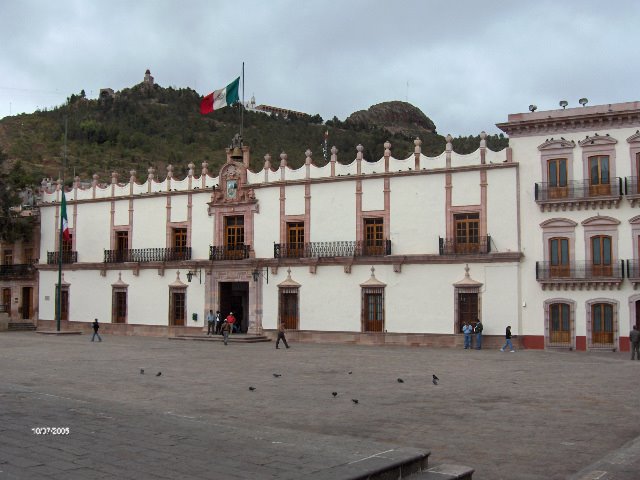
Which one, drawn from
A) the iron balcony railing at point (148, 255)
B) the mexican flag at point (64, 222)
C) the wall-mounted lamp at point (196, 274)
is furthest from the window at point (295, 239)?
the mexican flag at point (64, 222)

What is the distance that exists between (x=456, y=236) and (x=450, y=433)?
20.5m

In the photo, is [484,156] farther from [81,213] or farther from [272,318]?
[81,213]

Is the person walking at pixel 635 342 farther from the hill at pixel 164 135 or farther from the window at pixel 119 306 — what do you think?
the hill at pixel 164 135

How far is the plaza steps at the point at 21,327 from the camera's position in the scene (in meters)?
42.8

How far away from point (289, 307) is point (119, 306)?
35.7 feet

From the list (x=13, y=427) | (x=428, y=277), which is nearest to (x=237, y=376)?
(x=13, y=427)

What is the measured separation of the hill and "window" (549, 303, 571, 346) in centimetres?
3529

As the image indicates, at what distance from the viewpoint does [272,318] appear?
35.2m

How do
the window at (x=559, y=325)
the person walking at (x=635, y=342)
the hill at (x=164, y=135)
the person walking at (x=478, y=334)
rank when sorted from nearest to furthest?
the person walking at (x=635, y=342) < the window at (x=559, y=325) < the person walking at (x=478, y=334) < the hill at (x=164, y=135)

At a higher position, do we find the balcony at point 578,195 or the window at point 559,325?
the balcony at point 578,195

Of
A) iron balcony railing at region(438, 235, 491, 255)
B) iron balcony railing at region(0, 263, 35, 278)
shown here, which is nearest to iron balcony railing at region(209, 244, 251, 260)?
iron balcony railing at region(438, 235, 491, 255)

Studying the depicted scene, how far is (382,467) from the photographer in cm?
721

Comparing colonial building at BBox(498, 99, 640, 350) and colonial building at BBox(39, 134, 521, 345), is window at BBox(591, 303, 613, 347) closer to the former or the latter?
colonial building at BBox(498, 99, 640, 350)

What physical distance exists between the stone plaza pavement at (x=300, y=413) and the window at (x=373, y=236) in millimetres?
7946
